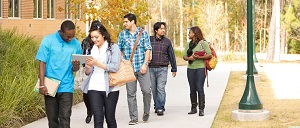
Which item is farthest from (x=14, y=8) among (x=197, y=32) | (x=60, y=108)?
(x=60, y=108)

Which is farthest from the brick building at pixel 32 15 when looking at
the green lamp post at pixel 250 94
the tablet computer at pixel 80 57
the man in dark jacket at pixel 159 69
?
the tablet computer at pixel 80 57

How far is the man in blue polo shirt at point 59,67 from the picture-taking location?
8938 millimetres

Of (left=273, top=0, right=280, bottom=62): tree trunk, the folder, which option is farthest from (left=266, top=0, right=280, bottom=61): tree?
the folder

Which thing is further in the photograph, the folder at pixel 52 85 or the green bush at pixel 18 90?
the green bush at pixel 18 90

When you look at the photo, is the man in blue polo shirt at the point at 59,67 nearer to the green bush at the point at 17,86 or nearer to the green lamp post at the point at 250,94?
the green bush at the point at 17,86

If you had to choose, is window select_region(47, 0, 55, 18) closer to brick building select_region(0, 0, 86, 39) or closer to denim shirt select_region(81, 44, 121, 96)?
brick building select_region(0, 0, 86, 39)

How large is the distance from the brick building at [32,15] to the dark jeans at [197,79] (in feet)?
62.6

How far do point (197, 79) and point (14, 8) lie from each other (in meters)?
23.4

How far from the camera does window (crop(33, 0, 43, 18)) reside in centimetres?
3841

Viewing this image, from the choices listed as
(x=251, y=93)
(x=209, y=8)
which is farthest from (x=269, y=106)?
(x=209, y=8)

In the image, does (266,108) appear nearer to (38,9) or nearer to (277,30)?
(38,9)

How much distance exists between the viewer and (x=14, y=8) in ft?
115

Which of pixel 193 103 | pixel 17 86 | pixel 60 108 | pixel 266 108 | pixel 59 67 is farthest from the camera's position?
pixel 266 108

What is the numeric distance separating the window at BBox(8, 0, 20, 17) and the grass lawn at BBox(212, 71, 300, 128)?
651 inches
